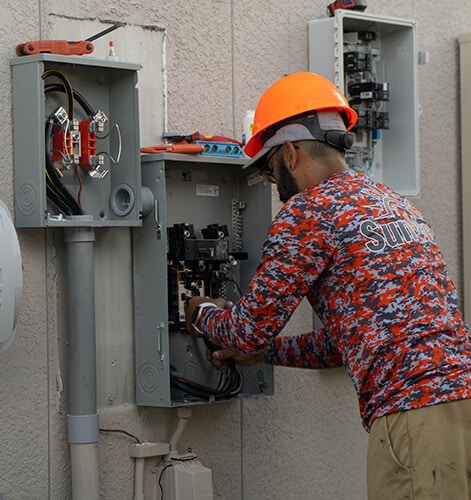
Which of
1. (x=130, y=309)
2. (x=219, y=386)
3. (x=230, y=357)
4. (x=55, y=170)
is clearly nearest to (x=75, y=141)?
(x=55, y=170)

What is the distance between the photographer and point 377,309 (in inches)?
139

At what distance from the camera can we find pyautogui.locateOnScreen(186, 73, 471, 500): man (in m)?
3.47

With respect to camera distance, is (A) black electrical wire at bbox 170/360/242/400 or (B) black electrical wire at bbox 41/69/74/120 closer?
(B) black electrical wire at bbox 41/69/74/120

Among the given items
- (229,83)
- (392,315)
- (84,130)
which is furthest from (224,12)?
(392,315)

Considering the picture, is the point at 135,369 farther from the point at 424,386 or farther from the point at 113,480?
the point at 424,386

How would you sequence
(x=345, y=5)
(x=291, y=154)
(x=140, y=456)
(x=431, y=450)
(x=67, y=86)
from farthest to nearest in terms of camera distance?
(x=345, y=5)
(x=140, y=456)
(x=67, y=86)
(x=291, y=154)
(x=431, y=450)

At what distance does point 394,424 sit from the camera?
350 cm

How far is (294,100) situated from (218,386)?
131cm

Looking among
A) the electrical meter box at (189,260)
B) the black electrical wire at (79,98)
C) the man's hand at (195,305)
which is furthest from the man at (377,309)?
the black electrical wire at (79,98)

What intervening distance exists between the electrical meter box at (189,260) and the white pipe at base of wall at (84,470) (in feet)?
1.19

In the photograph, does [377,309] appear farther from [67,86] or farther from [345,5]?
[345,5]

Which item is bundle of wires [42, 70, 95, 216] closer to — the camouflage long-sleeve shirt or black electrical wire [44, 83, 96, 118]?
black electrical wire [44, 83, 96, 118]

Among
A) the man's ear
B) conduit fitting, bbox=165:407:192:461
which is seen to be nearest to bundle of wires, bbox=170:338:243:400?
conduit fitting, bbox=165:407:192:461

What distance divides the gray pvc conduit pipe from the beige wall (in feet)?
0.35
